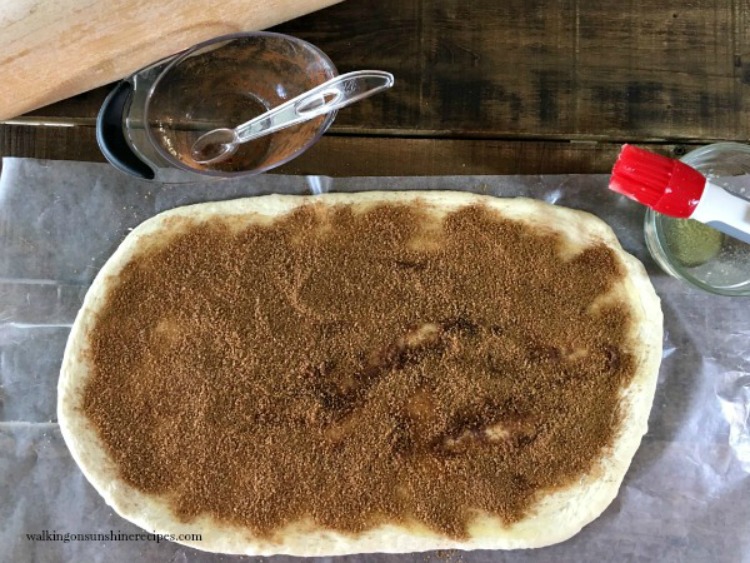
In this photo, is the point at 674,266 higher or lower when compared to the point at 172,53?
lower

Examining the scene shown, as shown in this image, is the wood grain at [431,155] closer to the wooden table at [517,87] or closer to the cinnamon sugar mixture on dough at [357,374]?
the wooden table at [517,87]

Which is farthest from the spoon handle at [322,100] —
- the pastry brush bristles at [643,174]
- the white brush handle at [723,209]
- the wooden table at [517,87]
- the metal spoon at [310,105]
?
the white brush handle at [723,209]

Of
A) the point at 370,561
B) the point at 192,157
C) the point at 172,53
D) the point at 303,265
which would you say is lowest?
the point at 370,561

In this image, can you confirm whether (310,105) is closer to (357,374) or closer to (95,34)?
(95,34)

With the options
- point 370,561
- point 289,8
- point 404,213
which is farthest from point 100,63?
point 370,561

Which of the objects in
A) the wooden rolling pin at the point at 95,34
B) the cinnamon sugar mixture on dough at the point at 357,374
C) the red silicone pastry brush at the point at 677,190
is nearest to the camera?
the wooden rolling pin at the point at 95,34

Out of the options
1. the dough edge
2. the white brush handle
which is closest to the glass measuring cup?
the dough edge

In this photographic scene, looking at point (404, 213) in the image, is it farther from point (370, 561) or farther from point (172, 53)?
point (370, 561)
